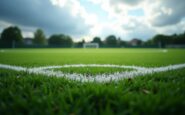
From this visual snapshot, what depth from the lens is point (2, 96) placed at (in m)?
2.45

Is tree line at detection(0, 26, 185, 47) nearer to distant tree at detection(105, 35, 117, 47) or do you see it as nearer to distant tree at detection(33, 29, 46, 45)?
distant tree at detection(33, 29, 46, 45)

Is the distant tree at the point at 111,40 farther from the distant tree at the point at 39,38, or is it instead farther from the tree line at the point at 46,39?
the distant tree at the point at 39,38

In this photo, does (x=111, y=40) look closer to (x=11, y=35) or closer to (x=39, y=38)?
(x=39, y=38)

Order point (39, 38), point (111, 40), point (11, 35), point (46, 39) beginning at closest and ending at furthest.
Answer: point (11, 35), point (39, 38), point (46, 39), point (111, 40)

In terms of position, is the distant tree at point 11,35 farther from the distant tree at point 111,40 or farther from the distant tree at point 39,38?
the distant tree at point 111,40

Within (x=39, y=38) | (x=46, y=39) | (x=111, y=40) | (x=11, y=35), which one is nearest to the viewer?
(x=11, y=35)

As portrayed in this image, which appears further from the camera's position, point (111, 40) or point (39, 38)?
point (111, 40)

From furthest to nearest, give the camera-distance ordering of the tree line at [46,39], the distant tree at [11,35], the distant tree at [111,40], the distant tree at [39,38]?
the distant tree at [111,40] → the distant tree at [39,38] → the distant tree at [11,35] → the tree line at [46,39]

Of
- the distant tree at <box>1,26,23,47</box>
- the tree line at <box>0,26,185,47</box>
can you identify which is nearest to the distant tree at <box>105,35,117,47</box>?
the tree line at <box>0,26,185,47</box>

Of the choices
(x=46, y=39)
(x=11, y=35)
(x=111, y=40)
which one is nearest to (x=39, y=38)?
(x=46, y=39)

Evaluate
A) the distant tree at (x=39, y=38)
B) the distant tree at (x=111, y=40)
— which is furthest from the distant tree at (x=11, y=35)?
the distant tree at (x=111, y=40)

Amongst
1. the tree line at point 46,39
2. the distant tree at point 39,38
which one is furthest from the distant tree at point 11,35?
the distant tree at point 39,38

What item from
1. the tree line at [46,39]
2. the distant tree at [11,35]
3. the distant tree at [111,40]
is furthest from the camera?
the distant tree at [111,40]

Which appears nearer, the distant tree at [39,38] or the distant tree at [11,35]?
the distant tree at [11,35]
